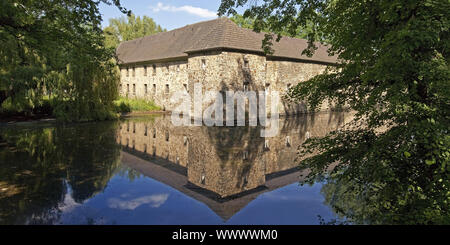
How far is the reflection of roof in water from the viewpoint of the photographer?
5.69 m

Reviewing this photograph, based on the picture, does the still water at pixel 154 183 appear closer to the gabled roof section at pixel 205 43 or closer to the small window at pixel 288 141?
the small window at pixel 288 141

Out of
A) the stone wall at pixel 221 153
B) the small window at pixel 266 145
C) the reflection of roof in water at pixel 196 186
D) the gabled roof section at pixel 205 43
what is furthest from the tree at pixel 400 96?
the gabled roof section at pixel 205 43

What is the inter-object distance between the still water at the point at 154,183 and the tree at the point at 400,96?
1.46 m

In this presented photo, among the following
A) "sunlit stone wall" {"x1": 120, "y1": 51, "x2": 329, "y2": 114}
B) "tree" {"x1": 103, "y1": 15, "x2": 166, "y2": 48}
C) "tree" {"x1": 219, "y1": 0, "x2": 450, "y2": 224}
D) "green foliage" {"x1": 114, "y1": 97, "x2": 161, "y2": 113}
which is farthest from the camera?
"tree" {"x1": 103, "y1": 15, "x2": 166, "y2": 48}

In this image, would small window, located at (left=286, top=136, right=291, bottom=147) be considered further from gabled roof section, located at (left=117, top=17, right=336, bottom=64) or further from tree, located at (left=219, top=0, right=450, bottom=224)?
tree, located at (left=219, top=0, right=450, bottom=224)

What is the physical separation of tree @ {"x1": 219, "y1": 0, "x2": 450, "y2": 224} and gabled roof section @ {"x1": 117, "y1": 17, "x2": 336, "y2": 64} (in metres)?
11.8

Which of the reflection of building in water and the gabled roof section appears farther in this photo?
the gabled roof section

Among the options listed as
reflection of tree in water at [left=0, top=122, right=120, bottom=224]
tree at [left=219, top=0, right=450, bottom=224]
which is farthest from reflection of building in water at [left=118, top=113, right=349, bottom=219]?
tree at [left=219, top=0, right=450, bottom=224]

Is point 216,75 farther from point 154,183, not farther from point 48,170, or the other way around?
point 154,183

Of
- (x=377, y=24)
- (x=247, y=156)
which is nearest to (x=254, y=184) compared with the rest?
(x=247, y=156)

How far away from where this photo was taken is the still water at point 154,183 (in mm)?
5121

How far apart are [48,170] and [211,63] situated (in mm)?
15648

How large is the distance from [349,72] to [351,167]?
1605mm

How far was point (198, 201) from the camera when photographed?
5.91m
